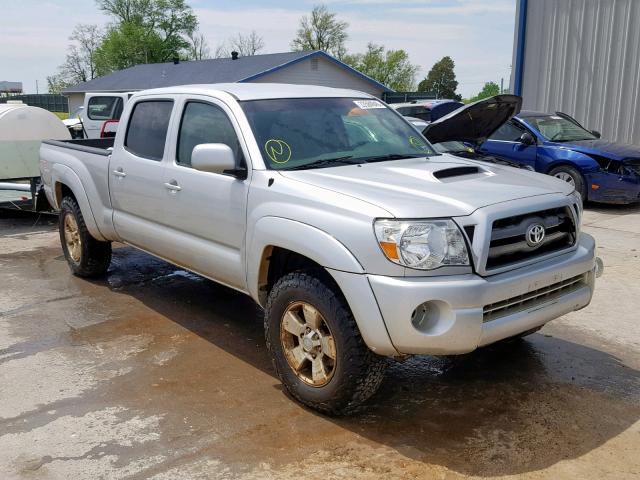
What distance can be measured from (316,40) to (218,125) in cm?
6742

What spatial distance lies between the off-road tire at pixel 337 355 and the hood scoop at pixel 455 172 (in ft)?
3.32

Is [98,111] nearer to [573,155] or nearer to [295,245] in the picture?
[573,155]

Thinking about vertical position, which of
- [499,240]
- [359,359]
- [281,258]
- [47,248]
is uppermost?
[499,240]

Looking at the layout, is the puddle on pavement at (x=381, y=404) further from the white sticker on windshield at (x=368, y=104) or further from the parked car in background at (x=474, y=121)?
the parked car in background at (x=474, y=121)

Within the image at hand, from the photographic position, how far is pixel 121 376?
455cm

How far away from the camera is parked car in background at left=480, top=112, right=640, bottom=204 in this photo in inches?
424

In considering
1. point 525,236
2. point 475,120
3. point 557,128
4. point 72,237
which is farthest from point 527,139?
point 525,236

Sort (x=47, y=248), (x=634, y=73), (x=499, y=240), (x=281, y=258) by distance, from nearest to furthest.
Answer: (x=499, y=240), (x=281, y=258), (x=47, y=248), (x=634, y=73)

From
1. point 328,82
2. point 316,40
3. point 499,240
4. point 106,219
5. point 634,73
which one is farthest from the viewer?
point 316,40

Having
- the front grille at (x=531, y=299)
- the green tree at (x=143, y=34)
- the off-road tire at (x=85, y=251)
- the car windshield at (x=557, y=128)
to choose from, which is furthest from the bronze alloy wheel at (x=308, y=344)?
the green tree at (x=143, y=34)

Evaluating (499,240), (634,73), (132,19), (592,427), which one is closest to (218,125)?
(499,240)

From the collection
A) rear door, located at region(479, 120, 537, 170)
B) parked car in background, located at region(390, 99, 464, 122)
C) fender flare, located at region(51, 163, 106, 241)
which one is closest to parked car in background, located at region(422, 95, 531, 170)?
fender flare, located at region(51, 163, 106, 241)

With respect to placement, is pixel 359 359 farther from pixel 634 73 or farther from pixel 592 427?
pixel 634 73

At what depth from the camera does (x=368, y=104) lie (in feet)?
17.1
